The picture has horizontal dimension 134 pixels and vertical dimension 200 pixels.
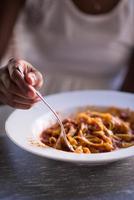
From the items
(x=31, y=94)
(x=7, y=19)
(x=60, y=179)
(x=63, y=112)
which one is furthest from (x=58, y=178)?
(x=7, y=19)

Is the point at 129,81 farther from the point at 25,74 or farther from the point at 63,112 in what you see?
the point at 25,74

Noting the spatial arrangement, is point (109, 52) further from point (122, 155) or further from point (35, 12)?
point (122, 155)

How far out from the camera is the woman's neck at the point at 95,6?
149 cm

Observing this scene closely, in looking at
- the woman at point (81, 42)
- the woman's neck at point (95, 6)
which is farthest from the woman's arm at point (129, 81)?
the woman's neck at point (95, 6)

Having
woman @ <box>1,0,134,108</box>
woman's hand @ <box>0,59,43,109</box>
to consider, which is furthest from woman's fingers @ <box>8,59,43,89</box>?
woman @ <box>1,0,134,108</box>

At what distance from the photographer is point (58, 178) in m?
0.81

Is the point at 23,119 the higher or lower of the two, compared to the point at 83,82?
higher

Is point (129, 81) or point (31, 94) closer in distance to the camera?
point (31, 94)

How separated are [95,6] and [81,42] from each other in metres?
0.13

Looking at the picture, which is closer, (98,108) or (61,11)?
(98,108)

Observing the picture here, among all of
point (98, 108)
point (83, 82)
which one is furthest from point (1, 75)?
point (83, 82)

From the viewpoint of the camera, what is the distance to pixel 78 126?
98 centimetres

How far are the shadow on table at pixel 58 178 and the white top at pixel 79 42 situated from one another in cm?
69

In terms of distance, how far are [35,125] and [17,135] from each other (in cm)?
10
